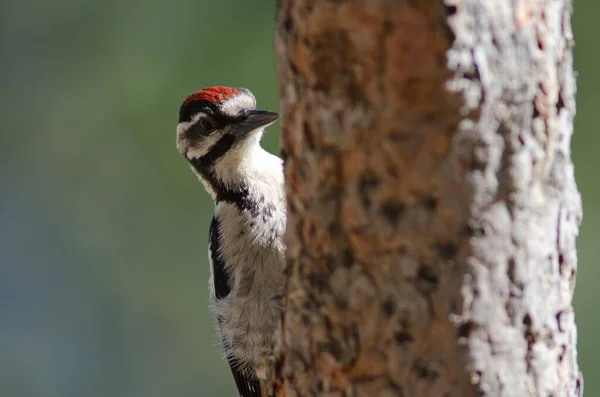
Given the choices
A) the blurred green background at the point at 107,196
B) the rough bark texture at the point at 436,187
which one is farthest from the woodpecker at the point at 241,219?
the blurred green background at the point at 107,196

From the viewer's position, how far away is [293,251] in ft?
6.82

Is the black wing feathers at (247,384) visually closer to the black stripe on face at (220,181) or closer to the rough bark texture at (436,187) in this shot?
the black stripe on face at (220,181)

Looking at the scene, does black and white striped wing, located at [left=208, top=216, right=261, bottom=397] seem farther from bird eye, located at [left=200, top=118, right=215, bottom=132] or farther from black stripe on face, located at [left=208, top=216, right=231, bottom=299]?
bird eye, located at [left=200, top=118, right=215, bottom=132]

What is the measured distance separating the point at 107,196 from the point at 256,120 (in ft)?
15.4

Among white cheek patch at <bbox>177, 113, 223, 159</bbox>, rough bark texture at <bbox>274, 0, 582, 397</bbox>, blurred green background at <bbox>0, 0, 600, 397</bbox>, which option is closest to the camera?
rough bark texture at <bbox>274, 0, 582, 397</bbox>

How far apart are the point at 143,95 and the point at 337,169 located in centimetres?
528

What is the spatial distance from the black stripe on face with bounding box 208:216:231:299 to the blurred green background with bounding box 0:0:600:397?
3.08 meters

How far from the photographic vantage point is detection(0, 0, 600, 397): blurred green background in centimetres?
689

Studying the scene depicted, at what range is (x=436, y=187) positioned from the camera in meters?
1.80

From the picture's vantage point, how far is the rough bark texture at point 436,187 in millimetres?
1745

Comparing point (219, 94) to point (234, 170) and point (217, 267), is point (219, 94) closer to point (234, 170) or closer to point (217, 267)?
point (234, 170)

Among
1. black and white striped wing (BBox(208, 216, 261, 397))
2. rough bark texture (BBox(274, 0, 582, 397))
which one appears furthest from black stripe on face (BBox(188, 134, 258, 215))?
rough bark texture (BBox(274, 0, 582, 397))

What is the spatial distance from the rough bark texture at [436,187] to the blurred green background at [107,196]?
183 inches

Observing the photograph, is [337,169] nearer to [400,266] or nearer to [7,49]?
[400,266]
